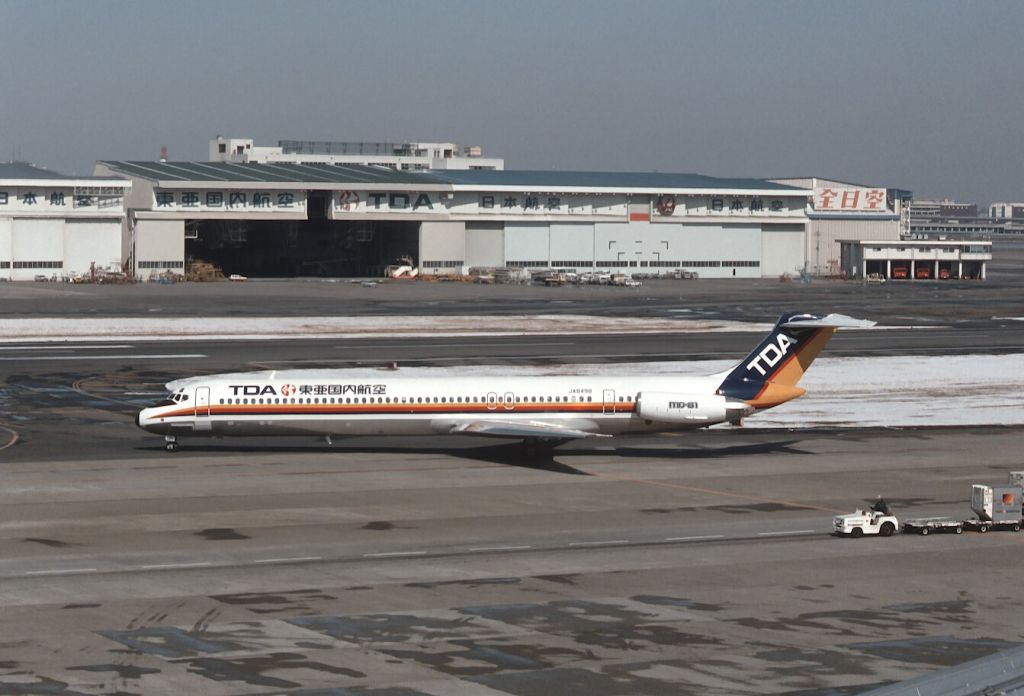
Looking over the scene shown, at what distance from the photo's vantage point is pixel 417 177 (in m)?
170

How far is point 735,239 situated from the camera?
6954 inches

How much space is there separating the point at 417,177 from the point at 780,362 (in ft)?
400

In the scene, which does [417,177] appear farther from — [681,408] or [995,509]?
[995,509]

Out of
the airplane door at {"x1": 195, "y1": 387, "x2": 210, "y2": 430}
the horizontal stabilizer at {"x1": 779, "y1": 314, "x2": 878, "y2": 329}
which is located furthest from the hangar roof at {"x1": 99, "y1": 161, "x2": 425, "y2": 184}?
the horizontal stabilizer at {"x1": 779, "y1": 314, "x2": 878, "y2": 329}

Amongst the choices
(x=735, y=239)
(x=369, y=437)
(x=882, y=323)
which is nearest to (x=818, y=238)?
(x=735, y=239)

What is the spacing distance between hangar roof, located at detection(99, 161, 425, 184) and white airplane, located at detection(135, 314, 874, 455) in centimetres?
10721

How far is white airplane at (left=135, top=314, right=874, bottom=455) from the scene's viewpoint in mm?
50062

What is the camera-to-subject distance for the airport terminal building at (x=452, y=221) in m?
156

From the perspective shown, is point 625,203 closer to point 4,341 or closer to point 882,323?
point 882,323

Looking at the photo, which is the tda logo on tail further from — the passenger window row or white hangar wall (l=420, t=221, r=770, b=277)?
white hangar wall (l=420, t=221, r=770, b=277)

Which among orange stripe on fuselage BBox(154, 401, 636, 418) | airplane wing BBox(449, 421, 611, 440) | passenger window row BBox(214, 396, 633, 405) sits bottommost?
airplane wing BBox(449, 421, 611, 440)

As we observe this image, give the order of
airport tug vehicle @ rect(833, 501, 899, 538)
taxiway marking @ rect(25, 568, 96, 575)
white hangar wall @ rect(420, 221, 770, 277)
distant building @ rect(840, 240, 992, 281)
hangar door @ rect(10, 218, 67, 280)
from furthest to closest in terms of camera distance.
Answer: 1. distant building @ rect(840, 240, 992, 281)
2. white hangar wall @ rect(420, 221, 770, 277)
3. hangar door @ rect(10, 218, 67, 280)
4. airport tug vehicle @ rect(833, 501, 899, 538)
5. taxiway marking @ rect(25, 568, 96, 575)

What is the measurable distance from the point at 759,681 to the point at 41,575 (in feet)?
55.1

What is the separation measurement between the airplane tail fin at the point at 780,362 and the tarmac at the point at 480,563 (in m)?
2.50
